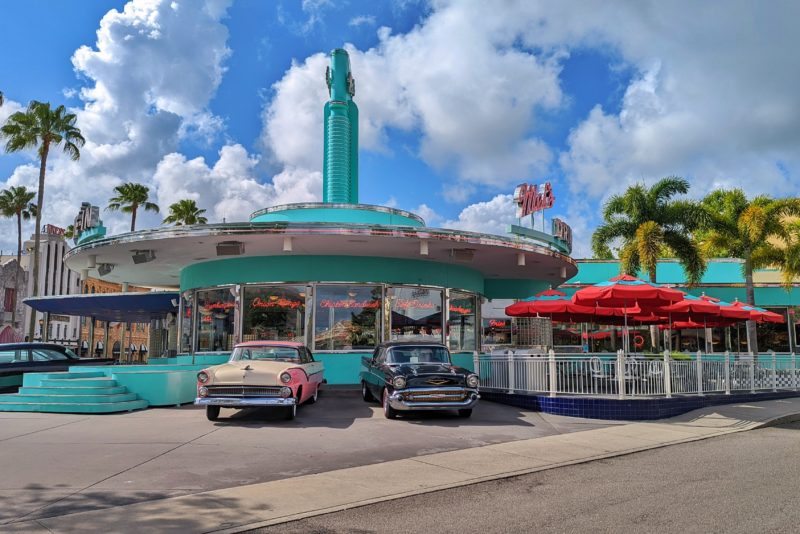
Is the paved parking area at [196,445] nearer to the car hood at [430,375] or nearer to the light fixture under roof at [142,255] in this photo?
the car hood at [430,375]

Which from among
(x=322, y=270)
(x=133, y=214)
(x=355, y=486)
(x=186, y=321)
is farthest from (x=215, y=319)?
(x=133, y=214)

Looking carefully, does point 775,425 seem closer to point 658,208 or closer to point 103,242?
point 658,208

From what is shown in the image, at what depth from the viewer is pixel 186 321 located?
2141 centimetres

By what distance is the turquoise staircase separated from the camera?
13.7 meters

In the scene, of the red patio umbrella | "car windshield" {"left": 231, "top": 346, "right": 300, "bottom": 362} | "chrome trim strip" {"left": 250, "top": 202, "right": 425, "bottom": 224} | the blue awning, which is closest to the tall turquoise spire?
"chrome trim strip" {"left": 250, "top": 202, "right": 425, "bottom": 224}

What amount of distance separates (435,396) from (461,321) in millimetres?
8788

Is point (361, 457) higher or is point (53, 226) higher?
point (53, 226)

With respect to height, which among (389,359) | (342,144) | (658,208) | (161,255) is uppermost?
(342,144)

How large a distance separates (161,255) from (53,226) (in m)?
53.9

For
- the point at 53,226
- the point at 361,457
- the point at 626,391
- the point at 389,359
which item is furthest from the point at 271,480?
the point at 53,226

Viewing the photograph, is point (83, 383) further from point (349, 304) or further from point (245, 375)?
point (349, 304)

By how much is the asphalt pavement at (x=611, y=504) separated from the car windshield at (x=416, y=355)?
17.6ft

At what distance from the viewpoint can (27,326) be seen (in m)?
55.2

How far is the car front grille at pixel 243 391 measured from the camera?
1192 cm
